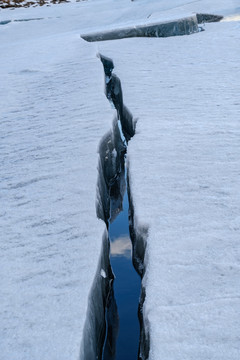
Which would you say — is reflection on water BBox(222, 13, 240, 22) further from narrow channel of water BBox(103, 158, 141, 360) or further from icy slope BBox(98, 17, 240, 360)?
narrow channel of water BBox(103, 158, 141, 360)

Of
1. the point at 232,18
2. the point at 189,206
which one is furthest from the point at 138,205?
the point at 232,18

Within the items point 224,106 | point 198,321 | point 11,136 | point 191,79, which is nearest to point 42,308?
point 198,321

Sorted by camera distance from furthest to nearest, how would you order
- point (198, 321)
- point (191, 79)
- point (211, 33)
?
point (211, 33), point (191, 79), point (198, 321)

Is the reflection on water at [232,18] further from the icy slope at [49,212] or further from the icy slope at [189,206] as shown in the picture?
the icy slope at [49,212]

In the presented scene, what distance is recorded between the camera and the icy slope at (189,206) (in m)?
0.97

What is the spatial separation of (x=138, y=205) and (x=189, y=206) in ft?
0.51

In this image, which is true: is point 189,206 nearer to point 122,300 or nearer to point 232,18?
point 122,300

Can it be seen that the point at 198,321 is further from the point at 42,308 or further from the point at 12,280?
the point at 12,280

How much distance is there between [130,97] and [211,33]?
2592 mm

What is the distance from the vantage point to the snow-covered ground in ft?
3.22

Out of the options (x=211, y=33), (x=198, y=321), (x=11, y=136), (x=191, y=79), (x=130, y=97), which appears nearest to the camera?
(x=198, y=321)

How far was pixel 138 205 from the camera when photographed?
1.46m

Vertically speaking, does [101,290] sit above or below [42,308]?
below

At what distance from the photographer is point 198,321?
0.98 m
